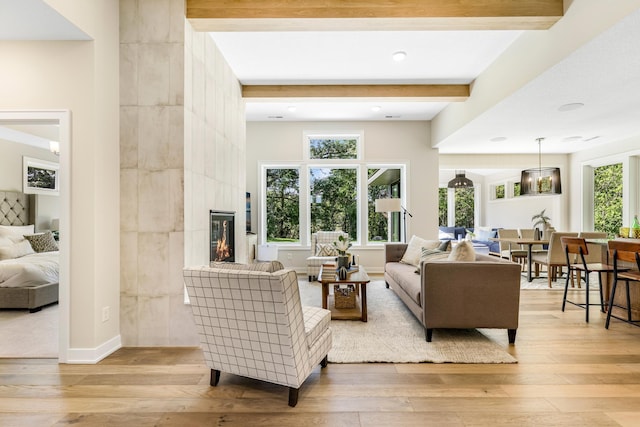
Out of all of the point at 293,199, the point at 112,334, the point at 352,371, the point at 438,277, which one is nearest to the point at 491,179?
the point at 293,199

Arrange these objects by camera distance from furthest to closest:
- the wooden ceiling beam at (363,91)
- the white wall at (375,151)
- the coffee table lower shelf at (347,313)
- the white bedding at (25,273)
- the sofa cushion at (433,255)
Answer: the white wall at (375,151) → the wooden ceiling beam at (363,91) → the white bedding at (25,273) → the sofa cushion at (433,255) → the coffee table lower shelf at (347,313)

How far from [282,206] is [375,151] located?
217 cm

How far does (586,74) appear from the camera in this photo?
327cm

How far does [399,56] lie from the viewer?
4.01 metres

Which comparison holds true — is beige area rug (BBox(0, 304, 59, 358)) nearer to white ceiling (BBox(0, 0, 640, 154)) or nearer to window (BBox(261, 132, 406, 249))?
white ceiling (BBox(0, 0, 640, 154))

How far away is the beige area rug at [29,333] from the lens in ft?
9.52

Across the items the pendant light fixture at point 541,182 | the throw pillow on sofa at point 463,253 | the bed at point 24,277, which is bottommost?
the bed at point 24,277

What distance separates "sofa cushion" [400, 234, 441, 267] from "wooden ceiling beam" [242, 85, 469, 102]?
2116 mm

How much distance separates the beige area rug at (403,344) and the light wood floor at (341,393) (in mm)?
119

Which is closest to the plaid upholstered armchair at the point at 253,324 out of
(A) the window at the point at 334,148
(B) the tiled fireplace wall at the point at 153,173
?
(B) the tiled fireplace wall at the point at 153,173

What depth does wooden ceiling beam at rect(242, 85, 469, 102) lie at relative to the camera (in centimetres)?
492

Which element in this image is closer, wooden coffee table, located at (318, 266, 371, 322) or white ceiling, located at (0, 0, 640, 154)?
white ceiling, located at (0, 0, 640, 154)

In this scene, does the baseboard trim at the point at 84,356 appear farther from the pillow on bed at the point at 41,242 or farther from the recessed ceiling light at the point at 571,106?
the recessed ceiling light at the point at 571,106

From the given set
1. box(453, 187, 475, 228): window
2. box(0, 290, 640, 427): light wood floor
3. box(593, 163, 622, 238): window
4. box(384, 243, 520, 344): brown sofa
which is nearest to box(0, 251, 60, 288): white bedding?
box(0, 290, 640, 427): light wood floor
